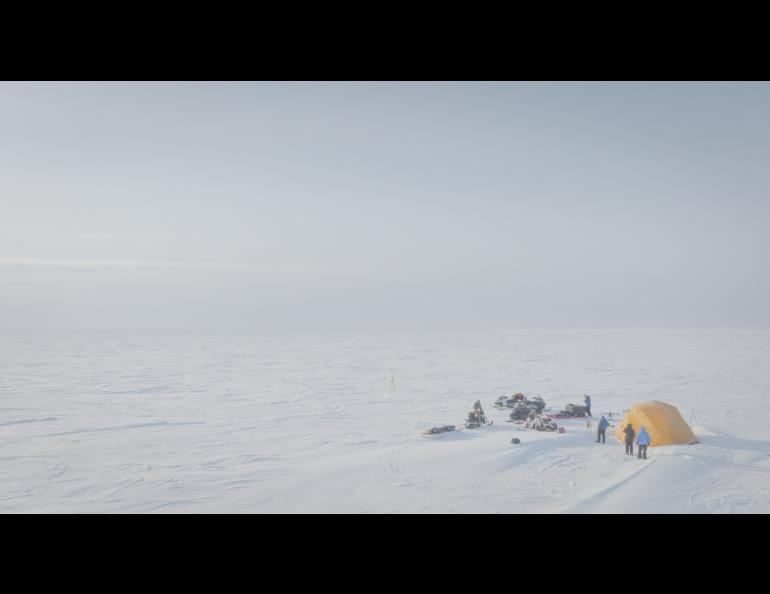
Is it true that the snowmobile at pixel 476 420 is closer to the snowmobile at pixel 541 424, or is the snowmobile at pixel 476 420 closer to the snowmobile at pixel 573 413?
the snowmobile at pixel 541 424

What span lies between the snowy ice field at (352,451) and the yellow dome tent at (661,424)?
447 millimetres

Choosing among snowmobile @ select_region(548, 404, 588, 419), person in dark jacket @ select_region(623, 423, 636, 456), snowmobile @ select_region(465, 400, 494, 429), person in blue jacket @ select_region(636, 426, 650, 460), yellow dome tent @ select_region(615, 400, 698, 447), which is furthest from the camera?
→ snowmobile @ select_region(548, 404, 588, 419)

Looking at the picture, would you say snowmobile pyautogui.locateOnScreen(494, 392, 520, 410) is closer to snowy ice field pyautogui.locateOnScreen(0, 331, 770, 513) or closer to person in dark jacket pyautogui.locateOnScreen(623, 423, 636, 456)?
snowy ice field pyautogui.locateOnScreen(0, 331, 770, 513)

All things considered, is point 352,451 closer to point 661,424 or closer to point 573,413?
point 661,424

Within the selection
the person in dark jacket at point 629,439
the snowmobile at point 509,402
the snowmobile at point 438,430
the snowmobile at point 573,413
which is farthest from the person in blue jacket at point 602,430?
the snowmobile at point 509,402

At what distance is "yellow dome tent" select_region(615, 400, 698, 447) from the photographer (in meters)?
11.3

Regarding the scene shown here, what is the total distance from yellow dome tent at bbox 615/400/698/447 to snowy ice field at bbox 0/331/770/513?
45cm

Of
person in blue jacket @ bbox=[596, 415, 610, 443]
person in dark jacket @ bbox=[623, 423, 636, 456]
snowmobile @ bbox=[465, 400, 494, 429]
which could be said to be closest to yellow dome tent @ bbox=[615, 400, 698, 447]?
person in blue jacket @ bbox=[596, 415, 610, 443]

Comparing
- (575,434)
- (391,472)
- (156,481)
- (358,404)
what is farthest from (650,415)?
(156,481)

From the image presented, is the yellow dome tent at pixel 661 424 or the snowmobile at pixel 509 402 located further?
the snowmobile at pixel 509 402

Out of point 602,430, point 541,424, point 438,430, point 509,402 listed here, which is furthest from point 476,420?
point 509,402

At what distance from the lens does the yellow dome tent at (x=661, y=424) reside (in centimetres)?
1134
